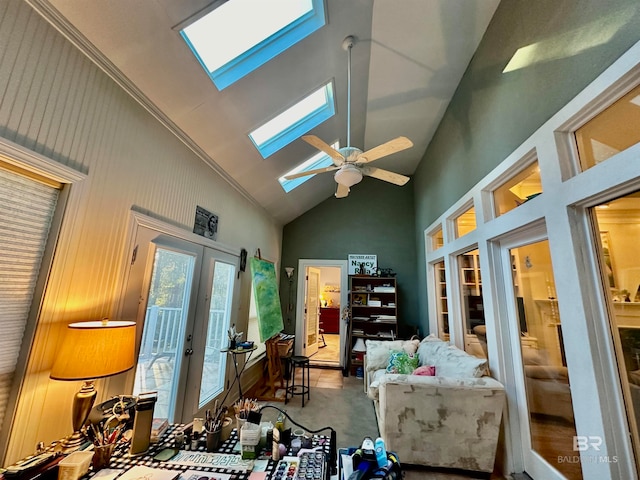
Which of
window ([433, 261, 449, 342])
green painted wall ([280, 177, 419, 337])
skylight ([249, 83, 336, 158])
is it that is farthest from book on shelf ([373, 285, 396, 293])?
skylight ([249, 83, 336, 158])

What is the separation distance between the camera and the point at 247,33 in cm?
220

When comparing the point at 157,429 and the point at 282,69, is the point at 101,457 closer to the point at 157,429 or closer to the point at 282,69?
the point at 157,429

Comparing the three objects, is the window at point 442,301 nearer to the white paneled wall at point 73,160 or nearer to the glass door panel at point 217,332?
the glass door panel at point 217,332

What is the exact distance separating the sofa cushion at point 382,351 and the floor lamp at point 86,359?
2.97 metres

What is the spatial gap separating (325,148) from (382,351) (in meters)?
2.85

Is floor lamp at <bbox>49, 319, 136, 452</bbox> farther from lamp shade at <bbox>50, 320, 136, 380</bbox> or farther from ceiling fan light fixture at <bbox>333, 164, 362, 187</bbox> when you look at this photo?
ceiling fan light fixture at <bbox>333, 164, 362, 187</bbox>

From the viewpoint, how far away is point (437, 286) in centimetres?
448

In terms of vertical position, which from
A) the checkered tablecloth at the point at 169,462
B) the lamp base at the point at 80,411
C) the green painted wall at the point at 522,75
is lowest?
the checkered tablecloth at the point at 169,462

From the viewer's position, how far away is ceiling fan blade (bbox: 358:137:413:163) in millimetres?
2096

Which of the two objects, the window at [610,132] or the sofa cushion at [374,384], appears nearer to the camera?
the window at [610,132]

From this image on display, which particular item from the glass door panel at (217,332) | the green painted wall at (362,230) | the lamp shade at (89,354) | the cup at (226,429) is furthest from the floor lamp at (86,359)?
the green painted wall at (362,230)

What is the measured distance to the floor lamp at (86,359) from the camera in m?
1.24

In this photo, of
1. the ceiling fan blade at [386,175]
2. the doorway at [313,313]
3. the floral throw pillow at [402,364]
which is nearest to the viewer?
the ceiling fan blade at [386,175]

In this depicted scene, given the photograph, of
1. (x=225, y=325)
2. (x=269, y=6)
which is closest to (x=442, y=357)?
(x=225, y=325)
